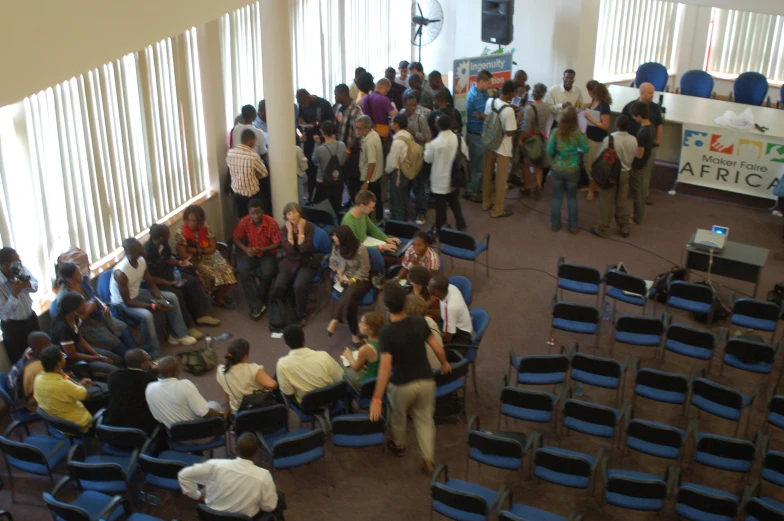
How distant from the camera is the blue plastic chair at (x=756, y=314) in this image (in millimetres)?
7473

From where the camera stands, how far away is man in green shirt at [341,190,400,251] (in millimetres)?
8141

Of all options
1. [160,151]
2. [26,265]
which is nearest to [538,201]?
[160,151]

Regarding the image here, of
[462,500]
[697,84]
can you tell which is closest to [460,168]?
[462,500]

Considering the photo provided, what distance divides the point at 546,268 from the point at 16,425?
584cm

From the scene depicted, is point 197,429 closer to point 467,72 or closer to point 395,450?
point 395,450

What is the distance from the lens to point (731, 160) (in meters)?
11.1

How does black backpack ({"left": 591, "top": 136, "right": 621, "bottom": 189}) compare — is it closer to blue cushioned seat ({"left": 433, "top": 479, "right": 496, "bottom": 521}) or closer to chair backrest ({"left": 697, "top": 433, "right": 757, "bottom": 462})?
chair backrest ({"left": 697, "top": 433, "right": 757, "bottom": 462})

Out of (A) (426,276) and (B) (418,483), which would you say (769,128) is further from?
(B) (418,483)

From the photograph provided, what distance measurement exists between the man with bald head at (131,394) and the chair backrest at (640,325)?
13.1 feet

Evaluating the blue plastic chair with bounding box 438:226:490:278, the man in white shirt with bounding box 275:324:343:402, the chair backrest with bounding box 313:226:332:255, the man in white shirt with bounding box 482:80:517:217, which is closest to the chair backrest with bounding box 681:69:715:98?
the man in white shirt with bounding box 482:80:517:217

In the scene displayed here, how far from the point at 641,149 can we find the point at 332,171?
145 inches

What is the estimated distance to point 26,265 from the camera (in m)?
7.07

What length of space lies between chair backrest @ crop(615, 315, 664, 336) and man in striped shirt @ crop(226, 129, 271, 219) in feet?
14.0

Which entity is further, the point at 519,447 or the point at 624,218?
the point at 624,218
